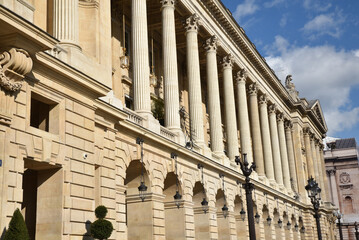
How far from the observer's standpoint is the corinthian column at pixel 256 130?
47750mm

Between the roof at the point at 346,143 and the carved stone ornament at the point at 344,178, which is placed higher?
the roof at the point at 346,143

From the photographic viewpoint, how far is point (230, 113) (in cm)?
4109

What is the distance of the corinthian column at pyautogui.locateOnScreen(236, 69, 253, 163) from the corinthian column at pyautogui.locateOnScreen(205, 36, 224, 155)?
6448 mm

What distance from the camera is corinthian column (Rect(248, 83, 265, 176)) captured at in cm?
4775

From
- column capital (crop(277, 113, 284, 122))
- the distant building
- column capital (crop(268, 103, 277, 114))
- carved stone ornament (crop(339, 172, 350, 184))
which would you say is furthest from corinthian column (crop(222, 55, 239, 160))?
carved stone ornament (crop(339, 172, 350, 184))

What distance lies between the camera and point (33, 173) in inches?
671

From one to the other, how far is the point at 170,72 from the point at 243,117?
599 inches

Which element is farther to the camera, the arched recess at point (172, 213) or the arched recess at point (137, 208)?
the arched recess at point (172, 213)

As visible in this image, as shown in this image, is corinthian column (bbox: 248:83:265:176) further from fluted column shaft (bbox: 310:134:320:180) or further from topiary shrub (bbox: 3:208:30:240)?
topiary shrub (bbox: 3:208:30:240)

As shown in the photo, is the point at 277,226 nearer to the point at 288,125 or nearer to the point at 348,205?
the point at 288,125

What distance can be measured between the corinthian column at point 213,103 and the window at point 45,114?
21.2m

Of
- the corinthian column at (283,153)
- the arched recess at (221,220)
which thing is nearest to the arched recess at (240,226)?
the arched recess at (221,220)

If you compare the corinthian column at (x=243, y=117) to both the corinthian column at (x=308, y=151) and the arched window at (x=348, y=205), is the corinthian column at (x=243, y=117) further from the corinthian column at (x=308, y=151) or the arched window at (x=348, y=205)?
the arched window at (x=348, y=205)

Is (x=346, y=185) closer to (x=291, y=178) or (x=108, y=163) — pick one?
(x=291, y=178)
